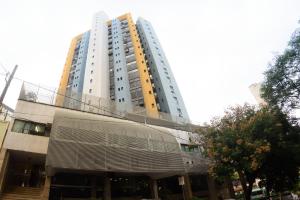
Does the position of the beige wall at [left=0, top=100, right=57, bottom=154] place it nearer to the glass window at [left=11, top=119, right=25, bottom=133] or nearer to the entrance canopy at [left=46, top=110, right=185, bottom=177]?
the glass window at [left=11, top=119, right=25, bottom=133]

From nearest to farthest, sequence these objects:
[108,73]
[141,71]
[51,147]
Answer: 1. [51,147]
2. [141,71]
3. [108,73]

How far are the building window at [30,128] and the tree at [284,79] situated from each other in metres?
22.6

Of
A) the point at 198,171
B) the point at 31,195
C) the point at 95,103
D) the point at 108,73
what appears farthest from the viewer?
the point at 108,73

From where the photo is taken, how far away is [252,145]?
763 inches

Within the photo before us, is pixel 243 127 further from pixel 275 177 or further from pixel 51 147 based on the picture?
pixel 51 147

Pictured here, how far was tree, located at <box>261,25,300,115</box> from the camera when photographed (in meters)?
22.0

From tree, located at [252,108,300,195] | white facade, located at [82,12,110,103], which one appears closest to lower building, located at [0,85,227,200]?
tree, located at [252,108,300,195]

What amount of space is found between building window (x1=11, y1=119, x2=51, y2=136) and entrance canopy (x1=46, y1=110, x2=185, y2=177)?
1.95m

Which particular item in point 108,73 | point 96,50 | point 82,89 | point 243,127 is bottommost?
point 243,127

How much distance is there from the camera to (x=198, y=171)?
2505cm

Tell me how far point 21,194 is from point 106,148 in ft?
22.9

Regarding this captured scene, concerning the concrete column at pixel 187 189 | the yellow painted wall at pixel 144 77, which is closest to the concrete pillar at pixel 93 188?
the concrete column at pixel 187 189

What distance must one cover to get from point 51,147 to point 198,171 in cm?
1672

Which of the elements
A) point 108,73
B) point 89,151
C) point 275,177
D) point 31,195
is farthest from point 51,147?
point 108,73
